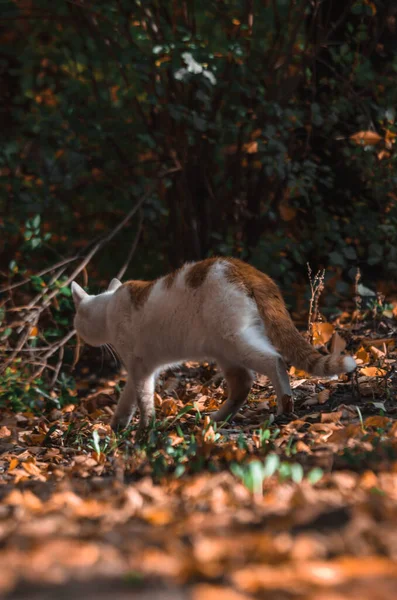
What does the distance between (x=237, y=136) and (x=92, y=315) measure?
235 centimetres

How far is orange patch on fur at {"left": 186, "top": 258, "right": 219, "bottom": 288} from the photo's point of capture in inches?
164

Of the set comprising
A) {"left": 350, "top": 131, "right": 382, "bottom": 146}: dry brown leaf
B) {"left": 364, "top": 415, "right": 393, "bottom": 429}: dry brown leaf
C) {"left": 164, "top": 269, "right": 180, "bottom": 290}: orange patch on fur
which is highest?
{"left": 350, "top": 131, "right": 382, "bottom": 146}: dry brown leaf

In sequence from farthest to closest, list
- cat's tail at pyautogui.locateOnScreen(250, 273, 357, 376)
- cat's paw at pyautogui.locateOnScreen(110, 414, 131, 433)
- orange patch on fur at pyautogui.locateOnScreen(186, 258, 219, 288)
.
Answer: cat's paw at pyautogui.locateOnScreen(110, 414, 131, 433) < orange patch on fur at pyautogui.locateOnScreen(186, 258, 219, 288) < cat's tail at pyautogui.locateOnScreen(250, 273, 357, 376)

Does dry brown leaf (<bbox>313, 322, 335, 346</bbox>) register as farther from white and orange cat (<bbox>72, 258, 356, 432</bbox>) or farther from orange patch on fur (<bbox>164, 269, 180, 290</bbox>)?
orange patch on fur (<bbox>164, 269, 180, 290</bbox>)

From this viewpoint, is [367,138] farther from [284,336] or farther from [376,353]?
[284,336]

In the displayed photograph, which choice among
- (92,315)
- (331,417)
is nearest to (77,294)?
(92,315)

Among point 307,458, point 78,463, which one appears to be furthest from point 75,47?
point 307,458

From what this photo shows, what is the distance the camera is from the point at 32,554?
1.76 metres

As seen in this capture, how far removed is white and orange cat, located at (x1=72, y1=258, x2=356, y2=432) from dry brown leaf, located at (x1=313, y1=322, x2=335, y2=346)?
0.99 m

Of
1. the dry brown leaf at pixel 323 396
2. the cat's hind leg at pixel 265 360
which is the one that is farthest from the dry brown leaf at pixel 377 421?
the dry brown leaf at pixel 323 396

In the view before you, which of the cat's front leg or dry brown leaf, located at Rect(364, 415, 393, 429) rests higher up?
dry brown leaf, located at Rect(364, 415, 393, 429)

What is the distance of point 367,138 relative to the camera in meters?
5.80

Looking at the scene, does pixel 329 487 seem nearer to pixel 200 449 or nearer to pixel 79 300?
pixel 200 449

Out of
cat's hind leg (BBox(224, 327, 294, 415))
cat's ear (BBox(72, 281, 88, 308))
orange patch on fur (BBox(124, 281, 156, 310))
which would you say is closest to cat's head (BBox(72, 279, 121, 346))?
cat's ear (BBox(72, 281, 88, 308))
